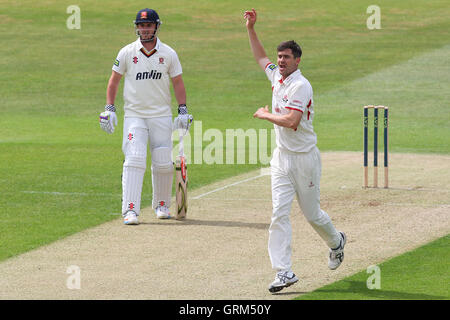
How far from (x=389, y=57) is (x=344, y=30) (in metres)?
3.95

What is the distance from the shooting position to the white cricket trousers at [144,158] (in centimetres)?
1145

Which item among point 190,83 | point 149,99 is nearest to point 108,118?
point 149,99

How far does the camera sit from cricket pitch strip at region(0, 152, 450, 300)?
8648mm

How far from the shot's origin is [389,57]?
28.4m

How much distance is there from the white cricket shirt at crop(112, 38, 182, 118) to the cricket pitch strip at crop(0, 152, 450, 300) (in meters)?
1.36

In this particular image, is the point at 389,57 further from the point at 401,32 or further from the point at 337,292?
the point at 337,292

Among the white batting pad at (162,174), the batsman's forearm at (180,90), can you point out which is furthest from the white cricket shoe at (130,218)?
the batsman's forearm at (180,90)

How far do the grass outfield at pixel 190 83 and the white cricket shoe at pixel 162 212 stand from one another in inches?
24.4

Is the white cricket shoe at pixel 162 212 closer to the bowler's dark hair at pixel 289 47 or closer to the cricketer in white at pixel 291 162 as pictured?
the cricketer in white at pixel 291 162

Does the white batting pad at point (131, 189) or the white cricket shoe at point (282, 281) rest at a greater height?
the white batting pad at point (131, 189)

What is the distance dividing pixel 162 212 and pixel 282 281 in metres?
3.69

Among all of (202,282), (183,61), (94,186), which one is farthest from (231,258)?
(183,61)

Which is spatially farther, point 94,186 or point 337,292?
point 94,186

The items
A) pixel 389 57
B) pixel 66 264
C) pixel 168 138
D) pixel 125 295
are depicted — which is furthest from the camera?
pixel 389 57
